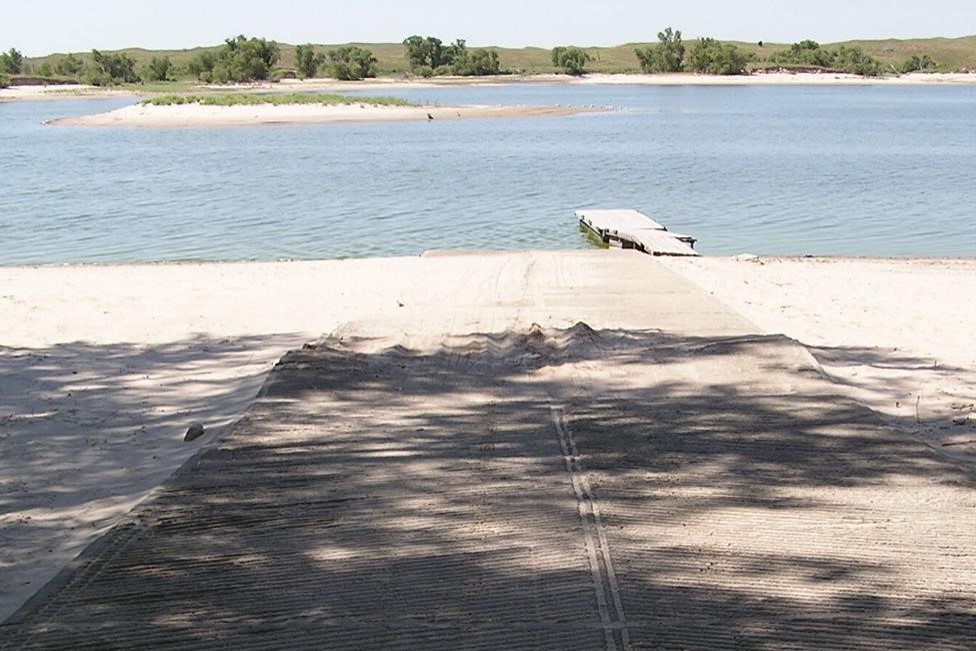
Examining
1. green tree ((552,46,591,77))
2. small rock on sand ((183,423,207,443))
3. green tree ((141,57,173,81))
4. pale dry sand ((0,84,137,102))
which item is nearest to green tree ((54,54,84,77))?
green tree ((141,57,173,81))

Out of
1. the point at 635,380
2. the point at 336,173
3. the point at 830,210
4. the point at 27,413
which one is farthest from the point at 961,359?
the point at 336,173

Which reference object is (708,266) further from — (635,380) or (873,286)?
(635,380)

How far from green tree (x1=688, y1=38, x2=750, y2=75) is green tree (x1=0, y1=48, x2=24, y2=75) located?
67492 mm

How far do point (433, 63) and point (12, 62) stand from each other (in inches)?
1656

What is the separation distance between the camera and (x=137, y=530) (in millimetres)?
4547

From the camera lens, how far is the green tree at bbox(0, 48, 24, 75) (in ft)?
387

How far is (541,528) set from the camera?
177 inches

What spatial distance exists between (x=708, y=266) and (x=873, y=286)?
6.44 ft

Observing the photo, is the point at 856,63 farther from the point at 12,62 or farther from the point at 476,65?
the point at 12,62

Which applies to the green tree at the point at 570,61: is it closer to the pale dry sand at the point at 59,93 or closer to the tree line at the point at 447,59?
the tree line at the point at 447,59

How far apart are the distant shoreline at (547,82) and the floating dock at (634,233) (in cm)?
6943

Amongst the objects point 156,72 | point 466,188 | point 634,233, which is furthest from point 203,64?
point 634,233

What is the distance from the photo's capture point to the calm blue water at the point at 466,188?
17.8 metres

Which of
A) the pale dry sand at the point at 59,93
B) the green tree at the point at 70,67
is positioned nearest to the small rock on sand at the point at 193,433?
the pale dry sand at the point at 59,93
